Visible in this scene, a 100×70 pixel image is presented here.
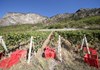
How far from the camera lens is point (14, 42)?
1944 cm

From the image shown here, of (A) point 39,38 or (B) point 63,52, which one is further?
(A) point 39,38

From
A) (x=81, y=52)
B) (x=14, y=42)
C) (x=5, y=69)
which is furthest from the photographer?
(x=14, y=42)

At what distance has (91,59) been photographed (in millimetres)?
13297

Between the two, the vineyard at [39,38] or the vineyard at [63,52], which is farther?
the vineyard at [39,38]

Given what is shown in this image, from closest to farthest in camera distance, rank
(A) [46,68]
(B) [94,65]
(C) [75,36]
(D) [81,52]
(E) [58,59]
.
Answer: (A) [46,68] < (B) [94,65] < (E) [58,59] < (D) [81,52] < (C) [75,36]

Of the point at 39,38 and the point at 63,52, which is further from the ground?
the point at 39,38

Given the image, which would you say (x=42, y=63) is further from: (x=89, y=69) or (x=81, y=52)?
(x=81, y=52)

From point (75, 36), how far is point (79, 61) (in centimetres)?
793

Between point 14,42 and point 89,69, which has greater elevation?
point 14,42

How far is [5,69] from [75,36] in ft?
39.2

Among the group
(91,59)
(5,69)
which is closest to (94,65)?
(91,59)

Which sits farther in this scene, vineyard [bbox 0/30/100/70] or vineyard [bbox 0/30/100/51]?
vineyard [bbox 0/30/100/51]

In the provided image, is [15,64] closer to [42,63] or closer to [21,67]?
[21,67]

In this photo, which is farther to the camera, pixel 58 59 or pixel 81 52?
pixel 81 52
